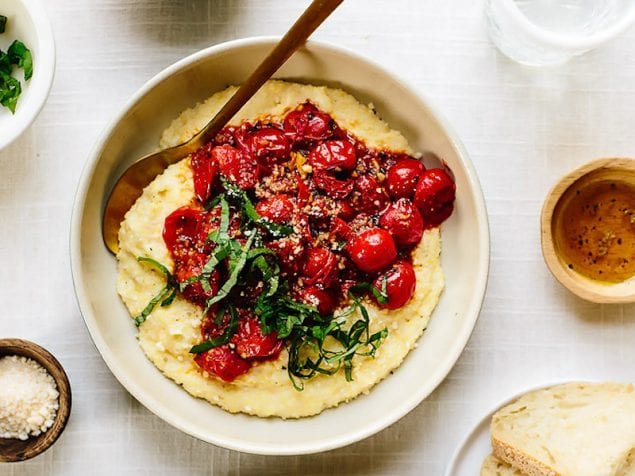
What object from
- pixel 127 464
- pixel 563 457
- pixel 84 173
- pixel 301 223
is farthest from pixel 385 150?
pixel 127 464

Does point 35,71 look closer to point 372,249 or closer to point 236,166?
point 236,166

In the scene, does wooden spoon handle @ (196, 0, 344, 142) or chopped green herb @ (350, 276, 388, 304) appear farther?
chopped green herb @ (350, 276, 388, 304)

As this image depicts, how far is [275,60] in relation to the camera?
3152 millimetres

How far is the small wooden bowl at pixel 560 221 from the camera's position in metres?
3.45

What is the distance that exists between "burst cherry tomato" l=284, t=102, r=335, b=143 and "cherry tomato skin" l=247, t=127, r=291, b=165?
47 millimetres

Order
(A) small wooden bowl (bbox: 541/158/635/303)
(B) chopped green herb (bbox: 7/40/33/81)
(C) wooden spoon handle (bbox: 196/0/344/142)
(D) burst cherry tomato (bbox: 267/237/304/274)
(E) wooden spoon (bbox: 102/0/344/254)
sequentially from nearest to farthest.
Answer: (C) wooden spoon handle (bbox: 196/0/344/142) → (E) wooden spoon (bbox: 102/0/344/254) → (D) burst cherry tomato (bbox: 267/237/304/274) → (B) chopped green herb (bbox: 7/40/33/81) → (A) small wooden bowl (bbox: 541/158/635/303)

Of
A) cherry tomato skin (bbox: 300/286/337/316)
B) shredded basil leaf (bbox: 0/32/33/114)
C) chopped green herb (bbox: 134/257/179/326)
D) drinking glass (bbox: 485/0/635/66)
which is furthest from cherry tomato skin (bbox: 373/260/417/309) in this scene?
shredded basil leaf (bbox: 0/32/33/114)

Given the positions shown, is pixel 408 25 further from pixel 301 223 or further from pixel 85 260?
pixel 85 260

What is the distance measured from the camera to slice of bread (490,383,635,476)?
3.36 metres

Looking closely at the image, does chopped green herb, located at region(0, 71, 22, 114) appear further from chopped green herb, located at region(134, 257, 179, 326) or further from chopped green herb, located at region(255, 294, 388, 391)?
chopped green herb, located at region(255, 294, 388, 391)

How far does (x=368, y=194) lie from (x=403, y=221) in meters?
0.18

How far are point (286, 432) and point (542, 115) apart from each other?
1734 millimetres

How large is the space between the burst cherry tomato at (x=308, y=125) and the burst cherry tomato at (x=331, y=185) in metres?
0.15

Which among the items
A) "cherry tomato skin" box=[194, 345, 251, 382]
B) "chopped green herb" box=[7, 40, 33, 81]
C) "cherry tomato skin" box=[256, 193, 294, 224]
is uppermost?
"chopped green herb" box=[7, 40, 33, 81]
